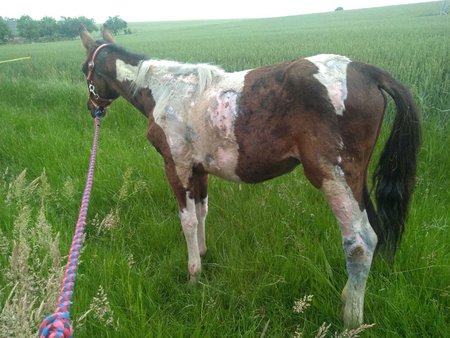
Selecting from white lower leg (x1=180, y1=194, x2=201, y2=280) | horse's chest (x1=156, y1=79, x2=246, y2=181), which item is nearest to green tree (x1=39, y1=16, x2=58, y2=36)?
horse's chest (x1=156, y1=79, x2=246, y2=181)

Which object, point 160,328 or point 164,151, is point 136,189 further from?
point 160,328

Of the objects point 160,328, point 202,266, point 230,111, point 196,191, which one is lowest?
point 202,266

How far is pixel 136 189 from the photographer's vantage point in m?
3.59

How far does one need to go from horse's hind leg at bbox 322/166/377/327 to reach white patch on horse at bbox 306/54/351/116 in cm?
37

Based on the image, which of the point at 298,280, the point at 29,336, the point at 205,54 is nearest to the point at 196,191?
the point at 298,280

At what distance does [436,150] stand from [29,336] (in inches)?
169

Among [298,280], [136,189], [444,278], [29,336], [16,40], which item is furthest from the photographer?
[16,40]

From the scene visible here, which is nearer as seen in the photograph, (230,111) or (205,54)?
(230,111)

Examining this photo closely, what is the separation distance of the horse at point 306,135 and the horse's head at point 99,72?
0.64m

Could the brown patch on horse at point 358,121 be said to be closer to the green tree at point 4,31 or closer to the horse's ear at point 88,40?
the horse's ear at point 88,40

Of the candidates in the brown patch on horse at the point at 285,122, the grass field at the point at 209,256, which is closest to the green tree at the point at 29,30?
the grass field at the point at 209,256

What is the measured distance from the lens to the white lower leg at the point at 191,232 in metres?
2.63

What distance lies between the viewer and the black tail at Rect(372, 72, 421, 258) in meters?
2.02

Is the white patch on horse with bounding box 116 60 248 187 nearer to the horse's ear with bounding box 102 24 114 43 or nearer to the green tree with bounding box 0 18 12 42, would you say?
the horse's ear with bounding box 102 24 114 43
